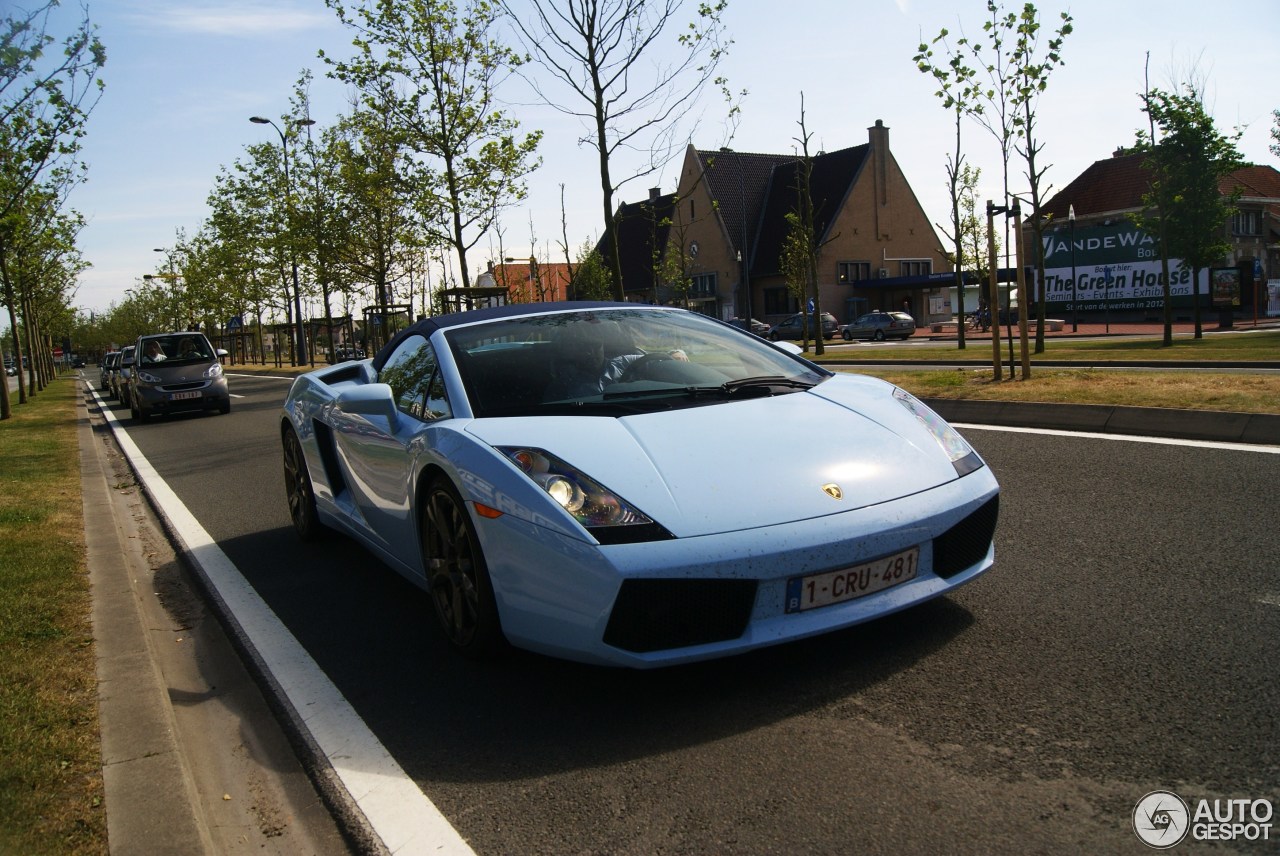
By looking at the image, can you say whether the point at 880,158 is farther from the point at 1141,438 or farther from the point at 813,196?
the point at 1141,438

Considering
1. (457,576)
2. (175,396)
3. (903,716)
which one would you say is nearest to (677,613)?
(903,716)

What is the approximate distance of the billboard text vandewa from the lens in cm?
4519

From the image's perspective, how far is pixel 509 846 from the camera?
8.13 ft

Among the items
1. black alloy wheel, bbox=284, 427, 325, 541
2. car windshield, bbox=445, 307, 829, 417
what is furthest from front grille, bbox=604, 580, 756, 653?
black alloy wheel, bbox=284, 427, 325, 541

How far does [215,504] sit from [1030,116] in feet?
40.1

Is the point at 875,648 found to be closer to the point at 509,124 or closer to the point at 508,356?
the point at 508,356

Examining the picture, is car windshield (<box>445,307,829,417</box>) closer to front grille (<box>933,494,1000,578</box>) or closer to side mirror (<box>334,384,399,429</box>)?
side mirror (<box>334,384,399,429</box>)

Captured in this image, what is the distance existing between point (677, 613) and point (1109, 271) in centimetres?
4919

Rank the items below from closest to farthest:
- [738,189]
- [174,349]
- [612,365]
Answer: [612,365], [174,349], [738,189]

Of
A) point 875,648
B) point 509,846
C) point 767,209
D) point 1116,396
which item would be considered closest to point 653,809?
point 509,846

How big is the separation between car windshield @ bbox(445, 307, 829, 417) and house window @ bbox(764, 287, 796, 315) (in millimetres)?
60148

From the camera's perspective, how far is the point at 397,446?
428cm

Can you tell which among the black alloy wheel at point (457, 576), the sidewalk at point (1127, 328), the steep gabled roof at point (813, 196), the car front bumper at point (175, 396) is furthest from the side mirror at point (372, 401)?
the steep gabled roof at point (813, 196)

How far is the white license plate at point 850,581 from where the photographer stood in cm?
310
